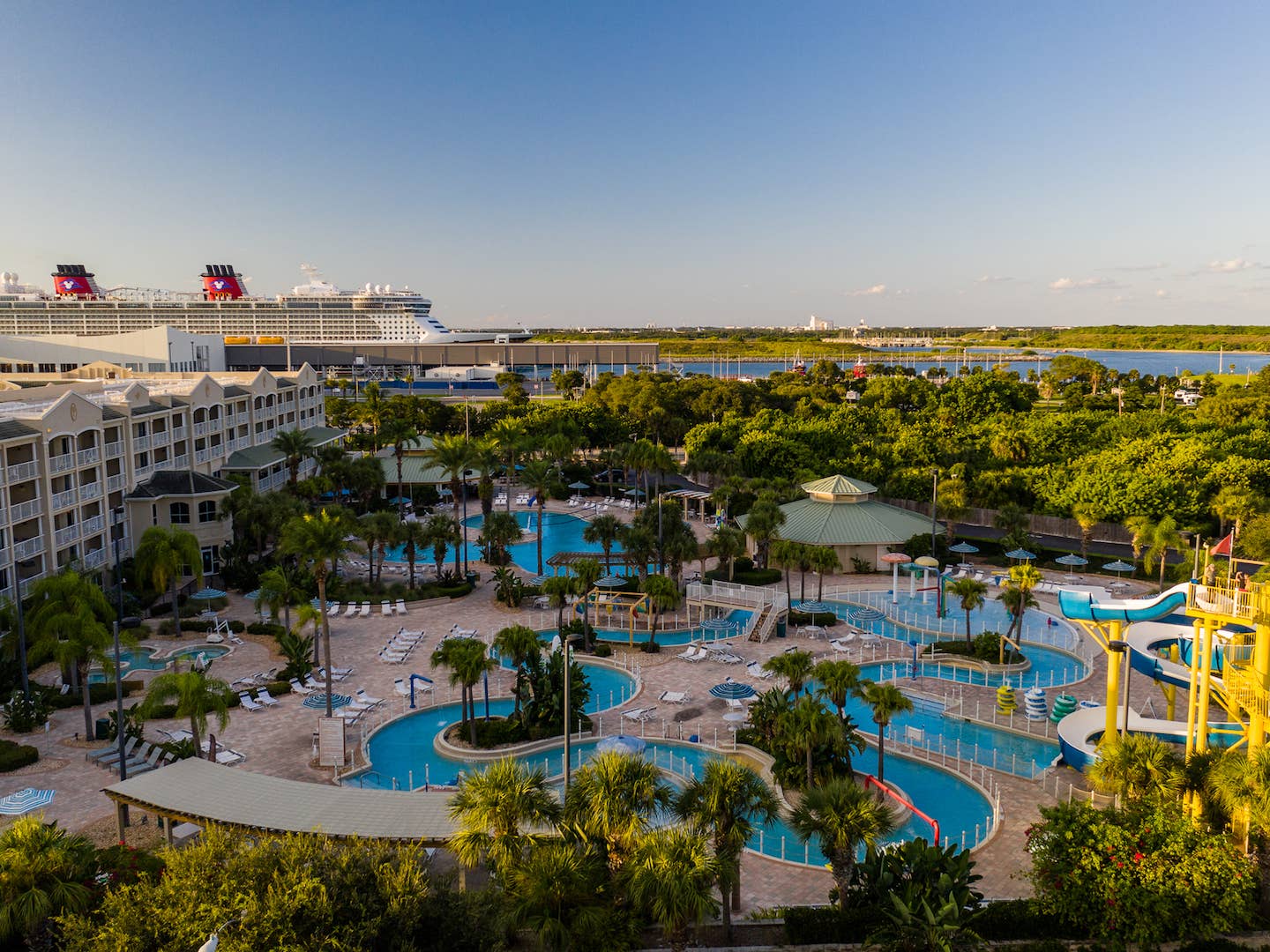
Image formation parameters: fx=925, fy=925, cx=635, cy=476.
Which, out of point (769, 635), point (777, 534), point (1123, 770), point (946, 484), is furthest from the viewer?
point (946, 484)

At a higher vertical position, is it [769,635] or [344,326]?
[344,326]

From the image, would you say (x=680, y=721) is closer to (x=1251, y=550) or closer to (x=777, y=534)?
(x=777, y=534)

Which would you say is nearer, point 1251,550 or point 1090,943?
point 1090,943

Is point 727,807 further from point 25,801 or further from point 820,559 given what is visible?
point 820,559

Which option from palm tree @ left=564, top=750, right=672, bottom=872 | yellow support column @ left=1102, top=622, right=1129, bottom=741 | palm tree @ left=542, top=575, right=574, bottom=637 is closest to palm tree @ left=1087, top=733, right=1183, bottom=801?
yellow support column @ left=1102, top=622, right=1129, bottom=741

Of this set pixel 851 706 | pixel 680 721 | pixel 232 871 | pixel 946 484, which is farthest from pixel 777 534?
pixel 232 871

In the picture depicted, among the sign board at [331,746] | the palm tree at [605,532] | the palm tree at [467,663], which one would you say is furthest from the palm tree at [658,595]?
the sign board at [331,746]

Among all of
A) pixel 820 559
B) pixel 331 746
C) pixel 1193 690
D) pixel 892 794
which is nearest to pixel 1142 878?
pixel 1193 690
